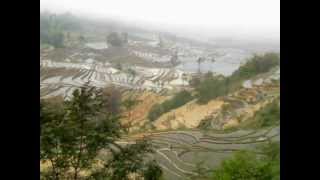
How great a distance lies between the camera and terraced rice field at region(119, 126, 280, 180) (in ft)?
5.21

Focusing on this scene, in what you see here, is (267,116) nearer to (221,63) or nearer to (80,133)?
(221,63)

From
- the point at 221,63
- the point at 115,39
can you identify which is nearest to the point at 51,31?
the point at 115,39

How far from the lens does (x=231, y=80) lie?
1596 mm

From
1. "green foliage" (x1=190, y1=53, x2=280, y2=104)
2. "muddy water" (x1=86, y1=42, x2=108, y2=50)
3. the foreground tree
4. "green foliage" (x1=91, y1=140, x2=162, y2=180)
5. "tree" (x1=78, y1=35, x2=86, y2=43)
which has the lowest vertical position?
"green foliage" (x1=91, y1=140, x2=162, y2=180)

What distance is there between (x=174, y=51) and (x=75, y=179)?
60 cm

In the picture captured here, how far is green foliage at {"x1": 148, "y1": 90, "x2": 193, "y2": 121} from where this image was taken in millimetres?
1615

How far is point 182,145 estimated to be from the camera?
1.59m

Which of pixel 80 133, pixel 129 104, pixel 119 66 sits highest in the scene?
pixel 119 66

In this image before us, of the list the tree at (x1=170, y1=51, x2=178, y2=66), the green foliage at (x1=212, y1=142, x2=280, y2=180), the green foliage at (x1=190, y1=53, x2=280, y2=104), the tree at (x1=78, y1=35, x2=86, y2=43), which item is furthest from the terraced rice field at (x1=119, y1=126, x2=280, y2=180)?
the tree at (x1=78, y1=35, x2=86, y2=43)

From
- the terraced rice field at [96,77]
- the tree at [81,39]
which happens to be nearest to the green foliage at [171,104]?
the terraced rice field at [96,77]

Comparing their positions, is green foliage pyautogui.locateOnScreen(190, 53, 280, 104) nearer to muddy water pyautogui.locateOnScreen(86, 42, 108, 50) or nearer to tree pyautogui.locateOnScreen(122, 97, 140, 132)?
tree pyautogui.locateOnScreen(122, 97, 140, 132)

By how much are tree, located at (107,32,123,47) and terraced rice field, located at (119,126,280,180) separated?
34 cm

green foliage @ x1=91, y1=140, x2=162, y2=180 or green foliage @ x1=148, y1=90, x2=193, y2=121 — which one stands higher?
green foliage @ x1=148, y1=90, x2=193, y2=121

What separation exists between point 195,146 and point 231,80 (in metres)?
0.27
